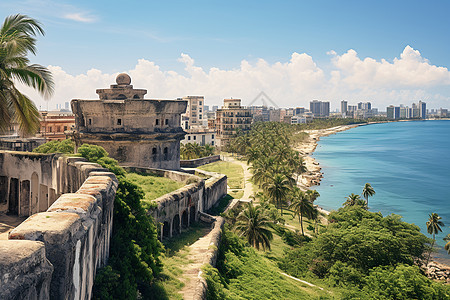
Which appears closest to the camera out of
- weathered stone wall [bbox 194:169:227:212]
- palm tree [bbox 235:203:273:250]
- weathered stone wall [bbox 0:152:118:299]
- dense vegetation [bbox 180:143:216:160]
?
weathered stone wall [bbox 0:152:118:299]

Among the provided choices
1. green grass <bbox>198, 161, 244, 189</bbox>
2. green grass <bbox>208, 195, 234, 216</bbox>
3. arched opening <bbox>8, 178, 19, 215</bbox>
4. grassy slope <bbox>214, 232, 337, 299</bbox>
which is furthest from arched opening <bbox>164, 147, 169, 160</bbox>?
green grass <bbox>198, 161, 244, 189</bbox>

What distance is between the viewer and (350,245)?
105 feet

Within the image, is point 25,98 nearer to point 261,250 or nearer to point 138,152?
point 138,152

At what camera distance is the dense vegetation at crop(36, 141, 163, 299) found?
1013 centimetres

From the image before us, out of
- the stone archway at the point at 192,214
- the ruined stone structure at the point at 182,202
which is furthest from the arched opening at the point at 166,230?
the stone archway at the point at 192,214

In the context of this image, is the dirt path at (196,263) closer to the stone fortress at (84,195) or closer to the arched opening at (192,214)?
the stone fortress at (84,195)

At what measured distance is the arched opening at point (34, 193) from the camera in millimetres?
17266

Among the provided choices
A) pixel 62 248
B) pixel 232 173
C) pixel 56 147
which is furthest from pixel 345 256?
pixel 232 173

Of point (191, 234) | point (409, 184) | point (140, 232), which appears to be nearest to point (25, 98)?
point (140, 232)

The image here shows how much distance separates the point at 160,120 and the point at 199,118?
→ 4796 inches

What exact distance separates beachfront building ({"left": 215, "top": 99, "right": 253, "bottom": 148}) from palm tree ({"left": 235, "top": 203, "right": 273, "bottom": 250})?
276 feet

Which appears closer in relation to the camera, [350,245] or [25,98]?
[25,98]

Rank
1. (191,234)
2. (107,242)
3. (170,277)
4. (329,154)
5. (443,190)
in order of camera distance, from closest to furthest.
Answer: (107,242) < (170,277) < (191,234) < (443,190) < (329,154)

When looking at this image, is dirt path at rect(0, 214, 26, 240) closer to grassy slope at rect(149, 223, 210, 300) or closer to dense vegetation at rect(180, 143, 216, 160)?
grassy slope at rect(149, 223, 210, 300)
